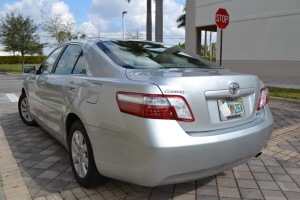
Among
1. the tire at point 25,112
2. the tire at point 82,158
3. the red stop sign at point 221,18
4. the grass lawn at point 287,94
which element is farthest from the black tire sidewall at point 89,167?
the grass lawn at point 287,94

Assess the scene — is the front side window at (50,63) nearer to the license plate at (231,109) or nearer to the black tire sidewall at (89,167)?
the black tire sidewall at (89,167)

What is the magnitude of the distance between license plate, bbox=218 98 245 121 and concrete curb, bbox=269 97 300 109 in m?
5.59

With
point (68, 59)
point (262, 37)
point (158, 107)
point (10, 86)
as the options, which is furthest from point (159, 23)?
point (158, 107)

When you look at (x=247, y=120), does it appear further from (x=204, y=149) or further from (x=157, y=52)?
(x=157, y=52)

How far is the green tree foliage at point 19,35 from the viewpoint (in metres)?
29.0

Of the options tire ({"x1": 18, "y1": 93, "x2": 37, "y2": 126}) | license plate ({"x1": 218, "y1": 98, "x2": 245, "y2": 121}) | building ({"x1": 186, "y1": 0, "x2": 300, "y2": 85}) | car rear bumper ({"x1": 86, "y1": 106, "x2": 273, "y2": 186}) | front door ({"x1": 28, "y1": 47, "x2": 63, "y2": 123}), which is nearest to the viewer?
car rear bumper ({"x1": 86, "y1": 106, "x2": 273, "y2": 186})

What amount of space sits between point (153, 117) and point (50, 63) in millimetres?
2678

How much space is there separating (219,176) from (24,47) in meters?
30.0

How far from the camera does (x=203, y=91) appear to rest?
228 centimetres

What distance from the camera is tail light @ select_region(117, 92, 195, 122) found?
6.97 feet

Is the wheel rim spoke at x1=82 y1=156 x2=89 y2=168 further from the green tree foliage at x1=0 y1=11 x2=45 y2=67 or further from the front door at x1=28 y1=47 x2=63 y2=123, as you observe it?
the green tree foliage at x1=0 y1=11 x2=45 y2=67

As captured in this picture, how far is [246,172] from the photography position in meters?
3.30

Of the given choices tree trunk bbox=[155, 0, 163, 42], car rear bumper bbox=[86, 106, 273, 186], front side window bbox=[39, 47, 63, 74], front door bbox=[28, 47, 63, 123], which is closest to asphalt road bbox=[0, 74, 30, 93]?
tree trunk bbox=[155, 0, 163, 42]

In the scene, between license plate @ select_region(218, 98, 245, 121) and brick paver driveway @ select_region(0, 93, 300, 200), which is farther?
Answer: brick paver driveway @ select_region(0, 93, 300, 200)
